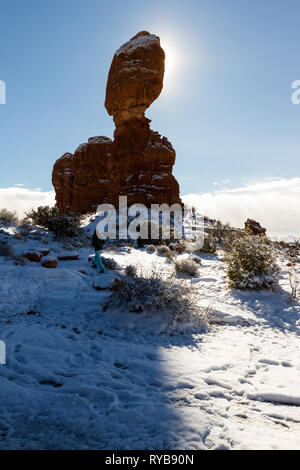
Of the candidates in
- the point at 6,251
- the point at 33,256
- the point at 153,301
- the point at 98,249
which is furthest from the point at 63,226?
the point at 153,301

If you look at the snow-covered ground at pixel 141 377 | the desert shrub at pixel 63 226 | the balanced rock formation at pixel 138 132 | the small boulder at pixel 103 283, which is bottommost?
the snow-covered ground at pixel 141 377

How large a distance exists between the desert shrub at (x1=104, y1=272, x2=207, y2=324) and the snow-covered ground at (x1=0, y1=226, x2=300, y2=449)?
181mm

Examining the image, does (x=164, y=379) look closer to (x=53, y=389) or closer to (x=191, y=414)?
(x=191, y=414)

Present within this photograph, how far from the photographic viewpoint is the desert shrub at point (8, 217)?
13234 mm

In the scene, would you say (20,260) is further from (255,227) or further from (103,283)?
(255,227)

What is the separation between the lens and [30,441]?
1.98m

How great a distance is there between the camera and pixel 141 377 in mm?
3084

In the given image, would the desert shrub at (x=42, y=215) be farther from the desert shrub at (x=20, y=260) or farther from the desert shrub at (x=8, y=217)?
the desert shrub at (x=20, y=260)

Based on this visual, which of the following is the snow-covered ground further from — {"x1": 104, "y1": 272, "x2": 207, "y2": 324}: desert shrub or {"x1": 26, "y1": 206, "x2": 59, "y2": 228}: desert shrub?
{"x1": 26, "y1": 206, "x2": 59, "y2": 228}: desert shrub

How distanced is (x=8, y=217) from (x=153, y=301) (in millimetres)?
12378

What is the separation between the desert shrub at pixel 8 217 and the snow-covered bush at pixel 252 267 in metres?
10.7

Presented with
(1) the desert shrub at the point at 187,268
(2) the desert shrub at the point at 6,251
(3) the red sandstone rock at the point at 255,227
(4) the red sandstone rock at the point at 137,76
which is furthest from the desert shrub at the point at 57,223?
(4) the red sandstone rock at the point at 137,76

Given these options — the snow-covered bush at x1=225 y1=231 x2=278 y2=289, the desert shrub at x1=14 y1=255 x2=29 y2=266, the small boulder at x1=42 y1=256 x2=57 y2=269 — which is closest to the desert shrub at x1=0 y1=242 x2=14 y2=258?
the desert shrub at x1=14 y1=255 x2=29 y2=266

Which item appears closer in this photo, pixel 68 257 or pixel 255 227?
pixel 68 257
